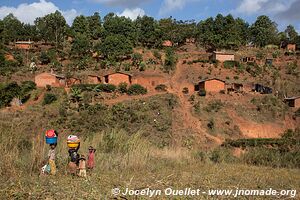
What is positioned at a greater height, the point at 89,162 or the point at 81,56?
the point at 81,56

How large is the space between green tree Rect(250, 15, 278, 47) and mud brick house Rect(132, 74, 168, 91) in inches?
1047

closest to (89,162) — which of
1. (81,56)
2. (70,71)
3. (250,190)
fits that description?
(250,190)

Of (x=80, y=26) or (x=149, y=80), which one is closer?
(x=149, y=80)

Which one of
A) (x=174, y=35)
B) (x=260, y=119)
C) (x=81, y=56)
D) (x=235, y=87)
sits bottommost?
(x=260, y=119)

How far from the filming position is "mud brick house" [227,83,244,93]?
38.2 metres

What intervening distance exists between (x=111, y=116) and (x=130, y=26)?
3280cm

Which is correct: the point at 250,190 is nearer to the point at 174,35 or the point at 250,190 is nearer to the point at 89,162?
the point at 89,162

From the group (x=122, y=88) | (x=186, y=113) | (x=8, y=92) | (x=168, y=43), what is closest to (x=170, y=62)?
(x=122, y=88)

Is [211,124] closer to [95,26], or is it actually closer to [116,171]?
[116,171]

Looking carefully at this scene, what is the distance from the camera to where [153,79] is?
4247 centimetres

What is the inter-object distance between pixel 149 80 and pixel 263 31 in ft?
97.9

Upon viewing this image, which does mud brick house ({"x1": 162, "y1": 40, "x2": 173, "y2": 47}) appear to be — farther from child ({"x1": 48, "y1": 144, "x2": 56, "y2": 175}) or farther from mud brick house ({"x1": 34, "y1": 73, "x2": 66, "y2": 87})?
child ({"x1": 48, "y1": 144, "x2": 56, "y2": 175})

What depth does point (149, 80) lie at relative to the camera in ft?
138

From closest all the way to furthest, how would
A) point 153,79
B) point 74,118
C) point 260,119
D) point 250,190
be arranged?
point 250,190 → point 74,118 → point 260,119 → point 153,79
